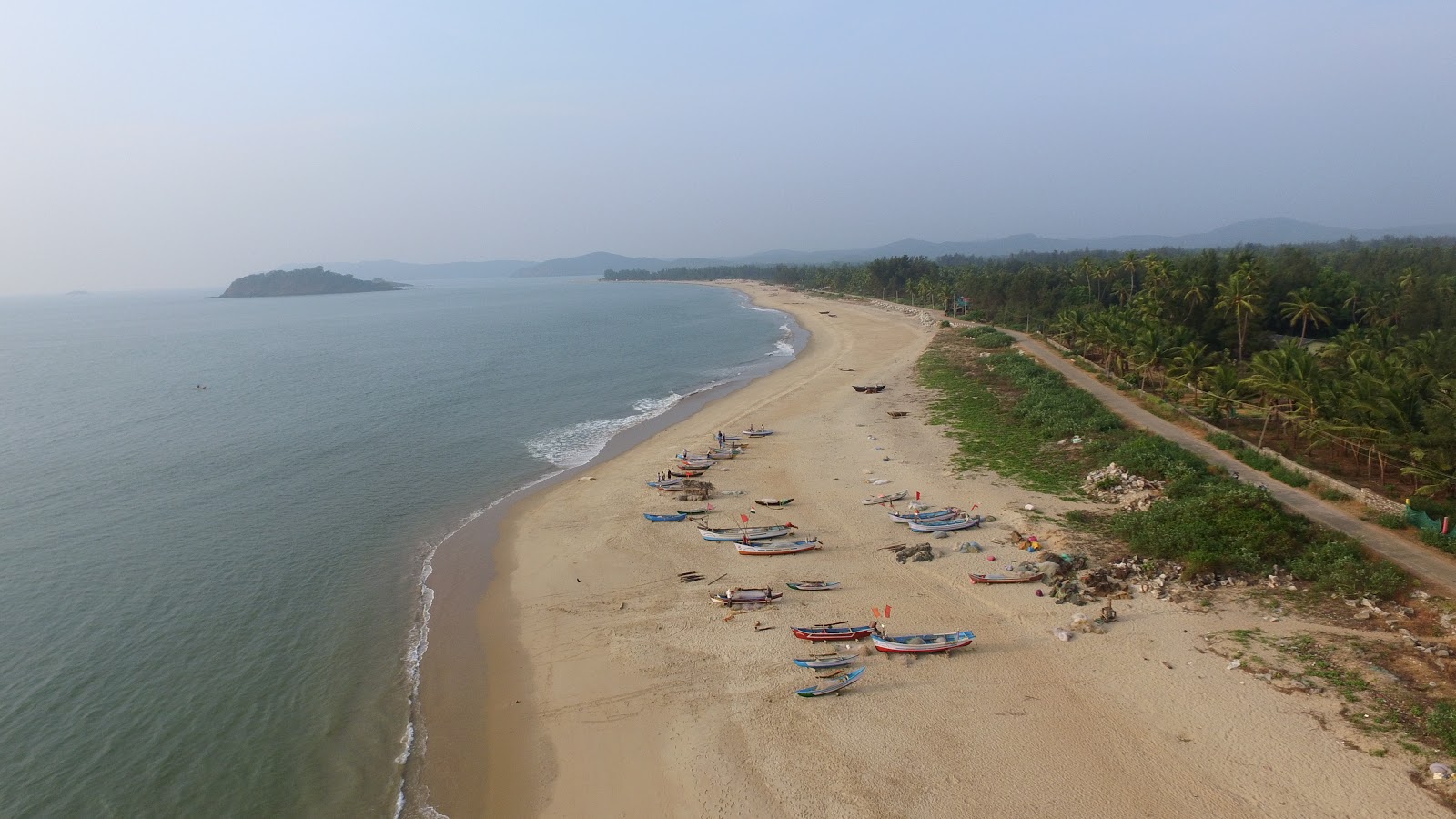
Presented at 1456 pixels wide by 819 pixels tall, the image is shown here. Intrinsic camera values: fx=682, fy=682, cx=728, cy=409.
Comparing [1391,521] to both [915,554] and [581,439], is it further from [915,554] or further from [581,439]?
[581,439]

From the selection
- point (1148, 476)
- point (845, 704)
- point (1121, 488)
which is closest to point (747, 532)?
→ point (845, 704)

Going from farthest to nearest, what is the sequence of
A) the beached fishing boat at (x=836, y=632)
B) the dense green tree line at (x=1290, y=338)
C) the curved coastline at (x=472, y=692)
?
the dense green tree line at (x=1290, y=338)
the beached fishing boat at (x=836, y=632)
the curved coastline at (x=472, y=692)

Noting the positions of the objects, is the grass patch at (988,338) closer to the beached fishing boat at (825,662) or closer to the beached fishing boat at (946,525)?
the beached fishing boat at (946,525)

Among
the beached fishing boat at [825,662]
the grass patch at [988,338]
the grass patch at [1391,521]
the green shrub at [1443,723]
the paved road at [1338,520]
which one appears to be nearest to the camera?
the green shrub at [1443,723]

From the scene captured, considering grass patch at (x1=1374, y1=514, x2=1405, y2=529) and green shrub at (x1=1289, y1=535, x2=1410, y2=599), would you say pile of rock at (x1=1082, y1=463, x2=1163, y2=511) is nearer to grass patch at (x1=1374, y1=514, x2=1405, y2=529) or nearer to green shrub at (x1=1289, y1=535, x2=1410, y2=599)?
green shrub at (x1=1289, y1=535, x2=1410, y2=599)

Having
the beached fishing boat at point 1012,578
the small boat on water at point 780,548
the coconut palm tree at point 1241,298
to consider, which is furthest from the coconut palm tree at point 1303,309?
the small boat on water at point 780,548

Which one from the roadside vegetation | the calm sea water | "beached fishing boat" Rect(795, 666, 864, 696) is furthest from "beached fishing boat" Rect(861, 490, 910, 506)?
the calm sea water
